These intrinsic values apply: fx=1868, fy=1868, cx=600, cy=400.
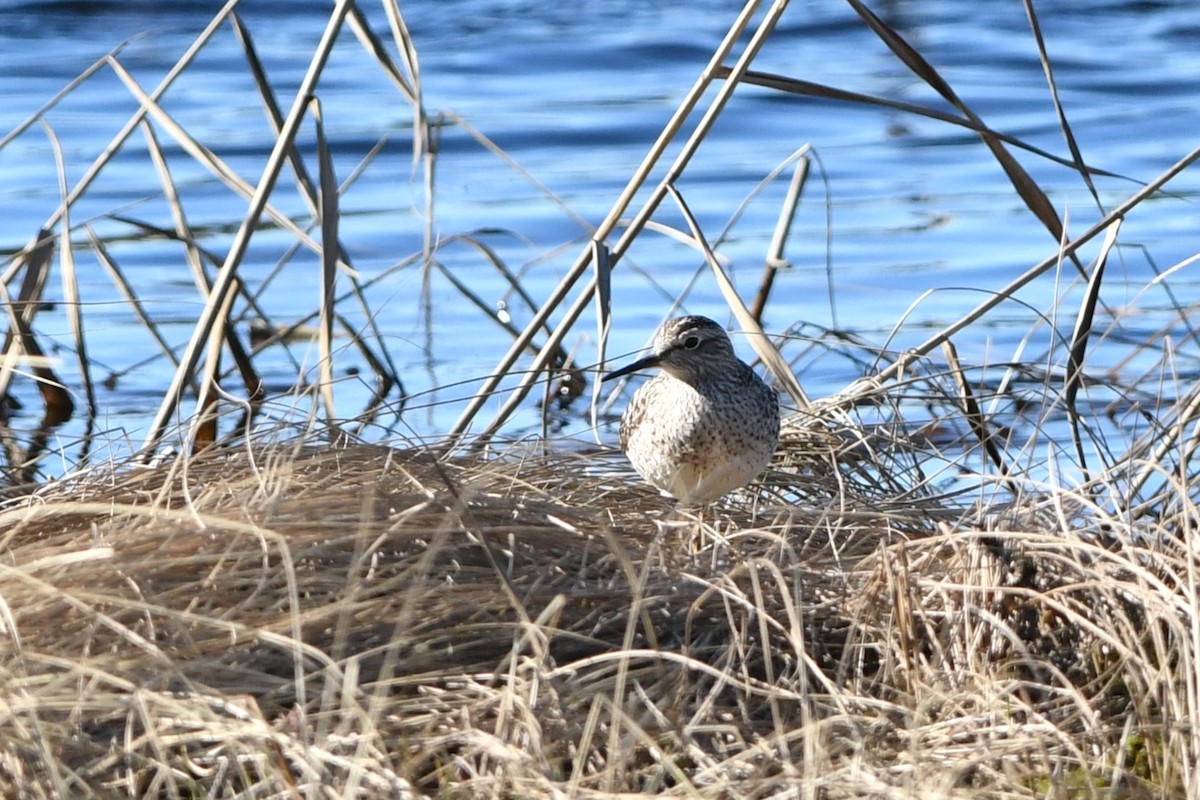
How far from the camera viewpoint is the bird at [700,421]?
5250 mm

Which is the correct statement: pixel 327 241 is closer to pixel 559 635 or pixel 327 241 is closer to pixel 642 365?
pixel 642 365

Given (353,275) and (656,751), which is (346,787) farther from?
(353,275)

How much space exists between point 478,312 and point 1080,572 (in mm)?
5776

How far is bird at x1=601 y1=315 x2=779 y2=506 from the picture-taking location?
5250 millimetres

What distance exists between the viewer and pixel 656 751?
3.25 m

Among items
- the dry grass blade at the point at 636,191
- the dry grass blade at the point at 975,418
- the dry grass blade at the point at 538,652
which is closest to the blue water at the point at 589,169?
the dry grass blade at the point at 636,191

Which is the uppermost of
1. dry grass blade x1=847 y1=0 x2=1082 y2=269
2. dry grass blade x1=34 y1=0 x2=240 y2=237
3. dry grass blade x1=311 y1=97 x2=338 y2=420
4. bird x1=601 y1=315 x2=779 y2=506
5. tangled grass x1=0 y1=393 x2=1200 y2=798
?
dry grass blade x1=847 y1=0 x2=1082 y2=269

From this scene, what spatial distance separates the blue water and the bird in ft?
2.04

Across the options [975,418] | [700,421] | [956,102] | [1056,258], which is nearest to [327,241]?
[700,421]

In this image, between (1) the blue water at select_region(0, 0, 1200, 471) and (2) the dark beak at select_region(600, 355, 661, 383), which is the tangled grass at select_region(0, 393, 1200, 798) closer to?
(2) the dark beak at select_region(600, 355, 661, 383)

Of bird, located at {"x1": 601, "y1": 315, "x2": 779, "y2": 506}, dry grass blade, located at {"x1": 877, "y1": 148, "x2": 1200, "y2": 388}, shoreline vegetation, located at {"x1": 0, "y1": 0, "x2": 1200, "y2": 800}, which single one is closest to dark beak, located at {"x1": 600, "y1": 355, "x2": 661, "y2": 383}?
bird, located at {"x1": 601, "y1": 315, "x2": 779, "y2": 506}

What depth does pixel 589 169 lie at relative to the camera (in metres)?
12.4

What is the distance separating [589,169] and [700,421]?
734cm

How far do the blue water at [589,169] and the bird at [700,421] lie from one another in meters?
0.62
